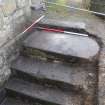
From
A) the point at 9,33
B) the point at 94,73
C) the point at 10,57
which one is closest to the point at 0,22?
the point at 9,33

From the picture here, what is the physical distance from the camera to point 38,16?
4.48 metres

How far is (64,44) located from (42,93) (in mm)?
969

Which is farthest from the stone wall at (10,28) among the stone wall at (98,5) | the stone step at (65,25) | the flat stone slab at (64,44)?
the stone wall at (98,5)

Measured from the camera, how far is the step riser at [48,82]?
132 inches

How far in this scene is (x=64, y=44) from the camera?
3850mm

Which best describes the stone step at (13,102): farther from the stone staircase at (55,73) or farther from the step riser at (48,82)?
the step riser at (48,82)

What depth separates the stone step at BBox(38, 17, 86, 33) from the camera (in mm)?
4164

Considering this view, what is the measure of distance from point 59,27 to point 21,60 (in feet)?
3.33

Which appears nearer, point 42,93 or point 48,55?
point 42,93

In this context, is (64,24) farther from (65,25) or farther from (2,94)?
(2,94)

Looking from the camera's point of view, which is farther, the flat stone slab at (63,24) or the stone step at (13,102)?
the flat stone slab at (63,24)

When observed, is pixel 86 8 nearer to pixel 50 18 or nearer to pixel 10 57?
pixel 50 18

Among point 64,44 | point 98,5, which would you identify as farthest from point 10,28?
point 98,5

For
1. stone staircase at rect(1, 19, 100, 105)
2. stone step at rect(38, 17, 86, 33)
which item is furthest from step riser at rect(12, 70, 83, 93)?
stone step at rect(38, 17, 86, 33)
